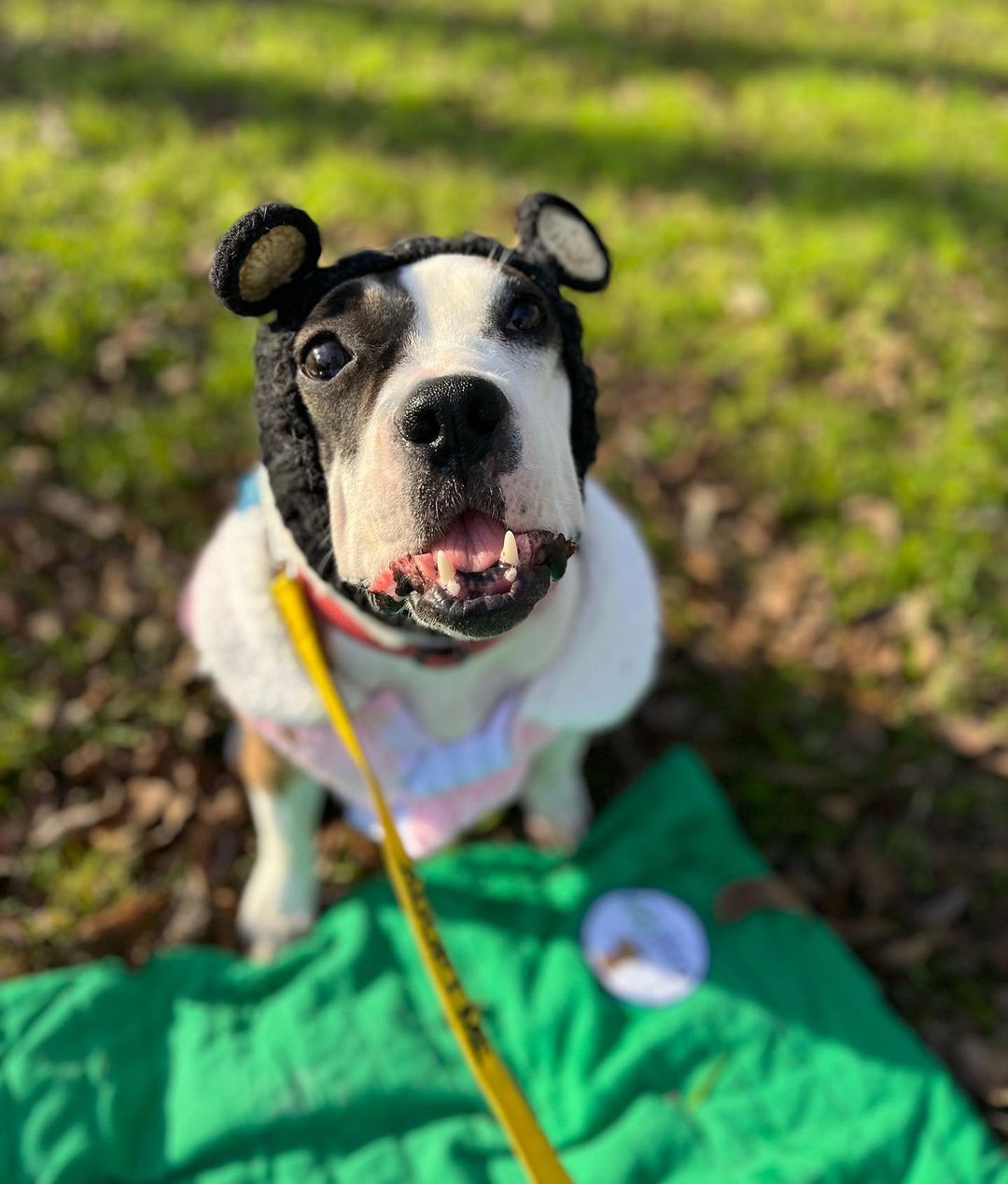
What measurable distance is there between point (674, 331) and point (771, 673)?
165 centimetres

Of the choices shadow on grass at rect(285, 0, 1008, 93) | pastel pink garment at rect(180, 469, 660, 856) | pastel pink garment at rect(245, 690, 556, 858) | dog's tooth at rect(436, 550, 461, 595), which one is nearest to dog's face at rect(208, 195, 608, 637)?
dog's tooth at rect(436, 550, 461, 595)

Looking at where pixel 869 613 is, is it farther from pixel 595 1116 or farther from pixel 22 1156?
pixel 22 1156

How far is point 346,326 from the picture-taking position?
5.58 ft

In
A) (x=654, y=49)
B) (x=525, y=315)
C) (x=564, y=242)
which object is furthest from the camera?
(x=654, y=49)

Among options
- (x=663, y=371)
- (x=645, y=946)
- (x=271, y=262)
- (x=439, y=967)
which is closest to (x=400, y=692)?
(x=439, y=967)

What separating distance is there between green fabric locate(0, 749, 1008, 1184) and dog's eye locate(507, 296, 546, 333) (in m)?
1.66

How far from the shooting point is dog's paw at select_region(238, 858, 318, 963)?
2676 millimetres

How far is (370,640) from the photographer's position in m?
2.06

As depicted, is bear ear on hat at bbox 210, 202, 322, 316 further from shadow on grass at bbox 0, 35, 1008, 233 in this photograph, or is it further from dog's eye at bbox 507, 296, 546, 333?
shadow on grass at bbox 0, 35, 1008, 233

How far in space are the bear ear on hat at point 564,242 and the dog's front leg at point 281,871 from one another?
1.34 m

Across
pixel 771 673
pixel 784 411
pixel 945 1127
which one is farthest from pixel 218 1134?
pixel 784 411

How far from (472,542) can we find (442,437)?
20 cm

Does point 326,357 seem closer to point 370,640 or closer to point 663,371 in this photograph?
point 370,640

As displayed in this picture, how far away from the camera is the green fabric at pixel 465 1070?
2328 millimetres
